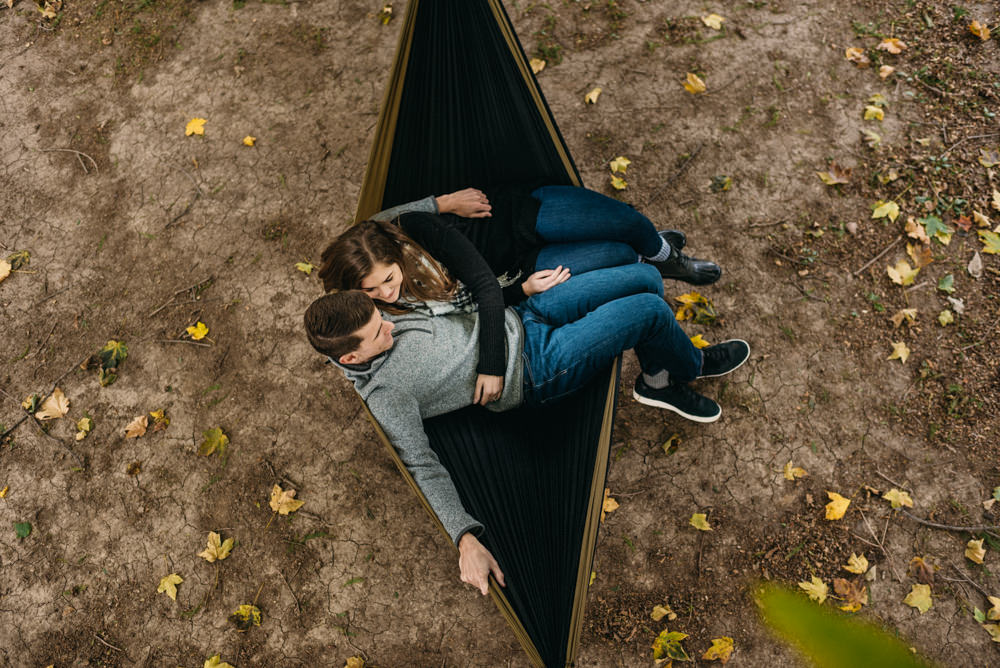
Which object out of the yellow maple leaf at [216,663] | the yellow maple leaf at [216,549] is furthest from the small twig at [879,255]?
the yellow maple leaf at [216,663]

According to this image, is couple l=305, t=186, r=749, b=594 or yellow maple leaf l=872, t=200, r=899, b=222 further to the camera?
yellow maple leaf l=872, t=200, r=899, b=222

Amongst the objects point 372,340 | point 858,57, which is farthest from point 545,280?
point 858,57

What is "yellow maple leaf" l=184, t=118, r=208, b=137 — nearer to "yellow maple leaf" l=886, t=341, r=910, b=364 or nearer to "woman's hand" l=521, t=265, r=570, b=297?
"woman's hand" l=521, t=265, r=570, b=297

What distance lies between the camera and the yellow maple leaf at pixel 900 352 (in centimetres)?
218

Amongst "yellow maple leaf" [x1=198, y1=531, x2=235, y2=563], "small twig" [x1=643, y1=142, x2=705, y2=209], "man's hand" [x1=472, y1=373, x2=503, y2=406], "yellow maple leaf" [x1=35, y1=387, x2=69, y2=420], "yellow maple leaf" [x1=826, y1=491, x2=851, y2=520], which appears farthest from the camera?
"small twig" [x1=643, y1=142, x2=705, y2=209]

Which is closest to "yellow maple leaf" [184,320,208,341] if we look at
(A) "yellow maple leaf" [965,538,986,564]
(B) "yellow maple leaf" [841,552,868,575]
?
(B) "yellow maple leaf" [841,552,868,575]

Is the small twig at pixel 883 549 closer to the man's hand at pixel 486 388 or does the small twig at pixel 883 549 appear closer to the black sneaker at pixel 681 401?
the black sneaker at pixel 681 401

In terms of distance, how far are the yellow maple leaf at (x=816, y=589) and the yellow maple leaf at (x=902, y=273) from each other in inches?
48.4

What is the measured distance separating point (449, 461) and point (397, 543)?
660 mm

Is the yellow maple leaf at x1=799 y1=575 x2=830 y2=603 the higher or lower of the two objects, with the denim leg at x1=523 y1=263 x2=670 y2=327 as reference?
lower

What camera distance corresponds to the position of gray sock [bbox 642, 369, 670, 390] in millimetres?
2059

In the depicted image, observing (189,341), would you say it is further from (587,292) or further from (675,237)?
(675,237)

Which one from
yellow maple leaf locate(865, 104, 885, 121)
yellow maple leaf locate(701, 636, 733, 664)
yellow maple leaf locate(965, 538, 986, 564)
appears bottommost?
yellow maple leaf locate(701, 636, 733, 664)

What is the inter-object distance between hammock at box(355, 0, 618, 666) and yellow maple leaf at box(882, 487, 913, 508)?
122cm
